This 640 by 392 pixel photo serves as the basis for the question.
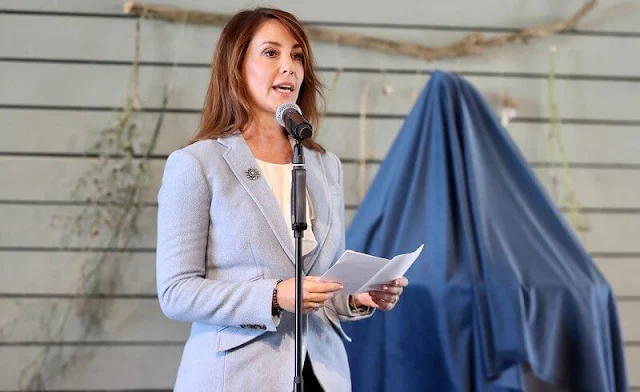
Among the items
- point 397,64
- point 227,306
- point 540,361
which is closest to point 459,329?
point 540,361

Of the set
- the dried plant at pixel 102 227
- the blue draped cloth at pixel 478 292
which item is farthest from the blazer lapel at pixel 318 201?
the dried plant at pixel 102 227

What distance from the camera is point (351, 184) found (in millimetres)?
2760

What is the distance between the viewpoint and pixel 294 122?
130 cm

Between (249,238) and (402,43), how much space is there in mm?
1595

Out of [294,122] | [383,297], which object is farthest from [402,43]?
[294,122]

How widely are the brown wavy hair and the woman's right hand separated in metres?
0.35

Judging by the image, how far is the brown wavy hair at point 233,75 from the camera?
60.0 inches

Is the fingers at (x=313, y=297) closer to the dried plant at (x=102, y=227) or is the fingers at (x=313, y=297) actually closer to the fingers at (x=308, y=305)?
the fingers at (x=308, y=305)

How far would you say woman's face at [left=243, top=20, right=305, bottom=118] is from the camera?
1.51 meters

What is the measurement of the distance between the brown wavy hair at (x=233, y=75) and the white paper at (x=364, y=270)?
37 centimetres

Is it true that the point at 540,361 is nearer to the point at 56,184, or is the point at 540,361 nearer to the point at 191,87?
the point at 191,87

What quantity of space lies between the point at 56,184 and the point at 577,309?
5.51 feet

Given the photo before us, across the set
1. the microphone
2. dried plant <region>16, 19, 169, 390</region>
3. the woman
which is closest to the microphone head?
the microphone

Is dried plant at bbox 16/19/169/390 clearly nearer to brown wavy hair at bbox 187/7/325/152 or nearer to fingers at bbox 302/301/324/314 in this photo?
brown wavy hair at bbox 187/7/325/152
